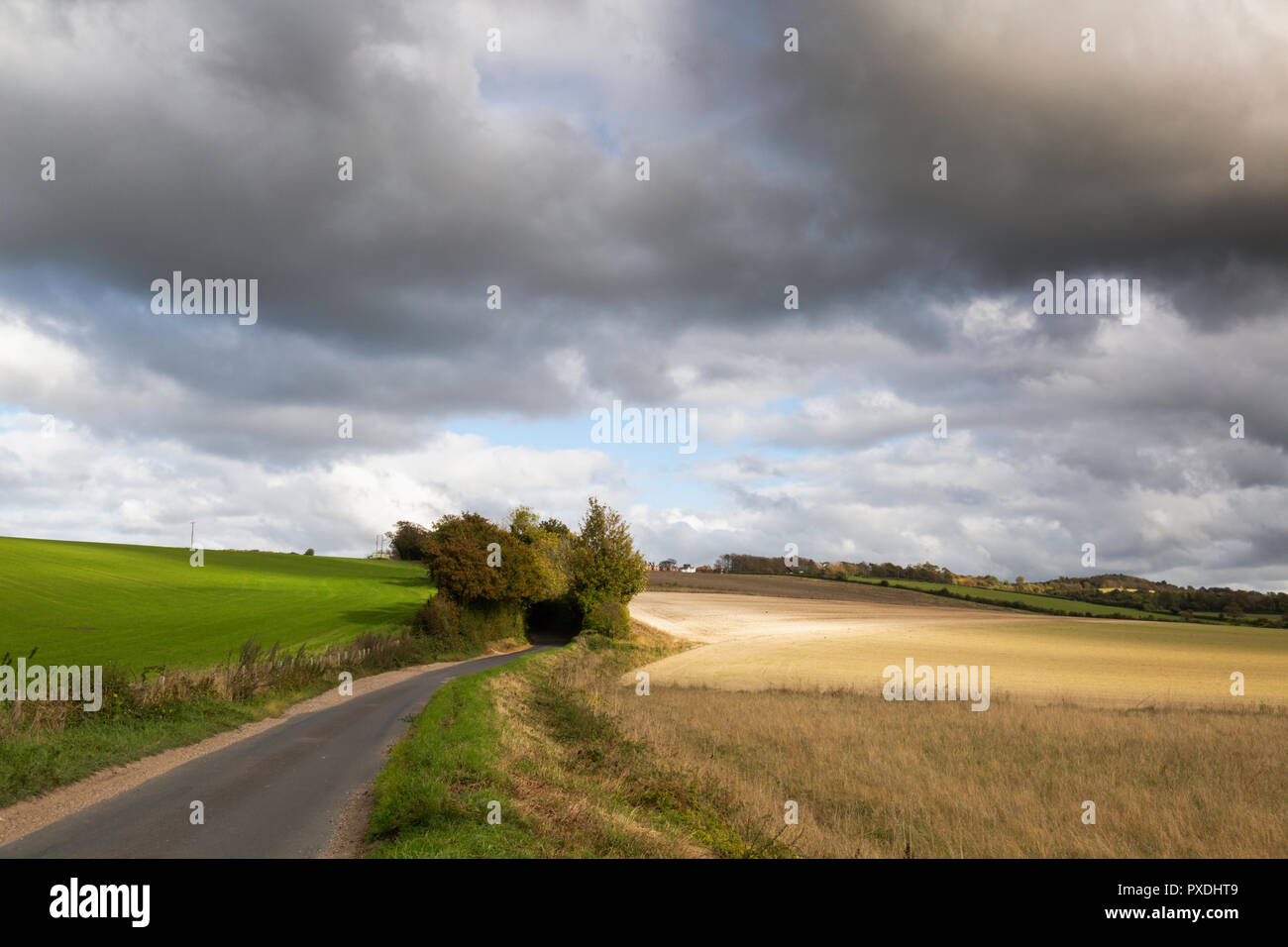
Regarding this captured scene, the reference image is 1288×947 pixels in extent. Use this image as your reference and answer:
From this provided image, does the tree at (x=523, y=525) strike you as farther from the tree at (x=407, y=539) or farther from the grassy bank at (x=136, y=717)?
the tree at (x=407, y=539)

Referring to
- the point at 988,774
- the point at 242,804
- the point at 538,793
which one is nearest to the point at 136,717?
the point at 242,804

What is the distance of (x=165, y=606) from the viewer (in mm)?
55281

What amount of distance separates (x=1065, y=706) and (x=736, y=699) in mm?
13870

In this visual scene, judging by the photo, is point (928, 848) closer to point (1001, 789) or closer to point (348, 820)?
point (1001, 789)

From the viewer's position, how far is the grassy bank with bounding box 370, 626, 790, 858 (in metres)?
9.72

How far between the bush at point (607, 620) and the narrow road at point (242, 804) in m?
40.2

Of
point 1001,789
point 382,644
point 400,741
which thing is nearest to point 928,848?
point 1001,789

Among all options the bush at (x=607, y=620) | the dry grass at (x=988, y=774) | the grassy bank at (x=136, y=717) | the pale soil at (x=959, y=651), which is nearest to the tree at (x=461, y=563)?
the bush at (x=607, y=620)

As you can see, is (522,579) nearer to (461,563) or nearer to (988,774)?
(461,563)

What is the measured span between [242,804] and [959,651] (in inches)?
2366

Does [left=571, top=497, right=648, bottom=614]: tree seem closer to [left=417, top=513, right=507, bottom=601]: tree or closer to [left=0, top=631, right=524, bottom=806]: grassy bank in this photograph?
[left=417, top=513, right=507, bottom=601]: tree

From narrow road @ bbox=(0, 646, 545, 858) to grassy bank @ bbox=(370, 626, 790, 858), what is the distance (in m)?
0.89

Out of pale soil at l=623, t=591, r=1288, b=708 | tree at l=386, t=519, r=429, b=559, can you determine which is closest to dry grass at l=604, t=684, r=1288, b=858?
pale soil at l=623, t=591, r=1288, b=708
